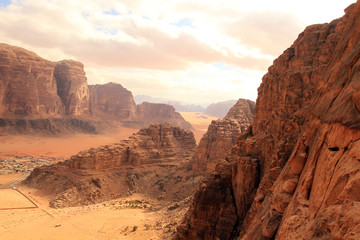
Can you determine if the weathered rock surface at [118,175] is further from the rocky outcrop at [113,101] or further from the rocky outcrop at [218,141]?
the rocky outcrop at [113,101]

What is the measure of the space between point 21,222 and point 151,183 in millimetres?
19817

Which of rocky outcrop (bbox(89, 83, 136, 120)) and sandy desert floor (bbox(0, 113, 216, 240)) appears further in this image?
rocky outcrop (bbox(89, 83, 136, 120))

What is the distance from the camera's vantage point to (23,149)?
7731 centimetres

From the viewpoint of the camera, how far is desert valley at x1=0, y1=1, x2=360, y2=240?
7172 mm

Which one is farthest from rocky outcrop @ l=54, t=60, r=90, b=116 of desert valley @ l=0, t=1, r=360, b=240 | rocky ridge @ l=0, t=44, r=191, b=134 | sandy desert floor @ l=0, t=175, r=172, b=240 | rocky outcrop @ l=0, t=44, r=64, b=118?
sandy desert floor @ l=0, t=175, r=172, b=240

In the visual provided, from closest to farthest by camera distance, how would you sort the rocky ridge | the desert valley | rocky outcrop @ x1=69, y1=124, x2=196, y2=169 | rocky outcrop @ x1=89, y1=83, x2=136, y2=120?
the desert valley < rocky outcrop @ x1=69, y1=124, x2=196, y2=169 < the rocky ridge < rocky outcrop @ x1=89, y1=83, x2=136, y2=120

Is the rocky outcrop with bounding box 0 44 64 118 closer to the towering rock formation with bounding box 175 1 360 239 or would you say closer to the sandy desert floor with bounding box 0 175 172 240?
the sandy desert floor with bounding box 0 175 172 240

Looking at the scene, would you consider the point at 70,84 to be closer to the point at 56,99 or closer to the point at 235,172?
the point at 56,99

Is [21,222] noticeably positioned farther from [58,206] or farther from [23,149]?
[23,149]

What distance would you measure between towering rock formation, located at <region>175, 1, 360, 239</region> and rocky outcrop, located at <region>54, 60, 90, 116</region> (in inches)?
4040

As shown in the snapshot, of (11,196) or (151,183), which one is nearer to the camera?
(11,196)

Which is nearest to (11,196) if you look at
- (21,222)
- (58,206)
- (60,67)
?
(58,206)

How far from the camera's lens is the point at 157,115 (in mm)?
146250

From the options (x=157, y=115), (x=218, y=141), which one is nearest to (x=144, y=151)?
(x=218, y=141)
